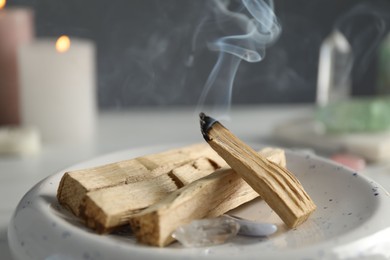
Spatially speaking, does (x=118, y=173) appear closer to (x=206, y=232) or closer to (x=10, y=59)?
(x=206, y=232)

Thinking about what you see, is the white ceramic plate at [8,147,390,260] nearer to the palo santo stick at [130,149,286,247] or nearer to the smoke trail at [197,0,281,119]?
the palo santo stick at [130,149,286,247]

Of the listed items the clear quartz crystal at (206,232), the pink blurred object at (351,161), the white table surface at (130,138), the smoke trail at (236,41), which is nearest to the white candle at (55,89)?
the white table surface at (130,138)

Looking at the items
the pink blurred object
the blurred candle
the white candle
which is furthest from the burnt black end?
the blurred candle

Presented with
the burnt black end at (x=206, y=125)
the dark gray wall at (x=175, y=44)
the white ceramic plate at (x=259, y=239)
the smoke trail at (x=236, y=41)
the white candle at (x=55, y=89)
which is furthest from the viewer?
the dark gray wall at (x=175, y=44)

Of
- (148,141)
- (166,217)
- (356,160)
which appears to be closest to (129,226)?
(166,217)

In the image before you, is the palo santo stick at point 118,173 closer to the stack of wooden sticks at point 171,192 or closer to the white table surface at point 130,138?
the stack of wooden sticks at point 171,192

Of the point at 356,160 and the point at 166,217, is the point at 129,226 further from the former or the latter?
the point at 356,160

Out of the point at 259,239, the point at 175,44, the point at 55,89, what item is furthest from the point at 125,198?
the point at 175,44
